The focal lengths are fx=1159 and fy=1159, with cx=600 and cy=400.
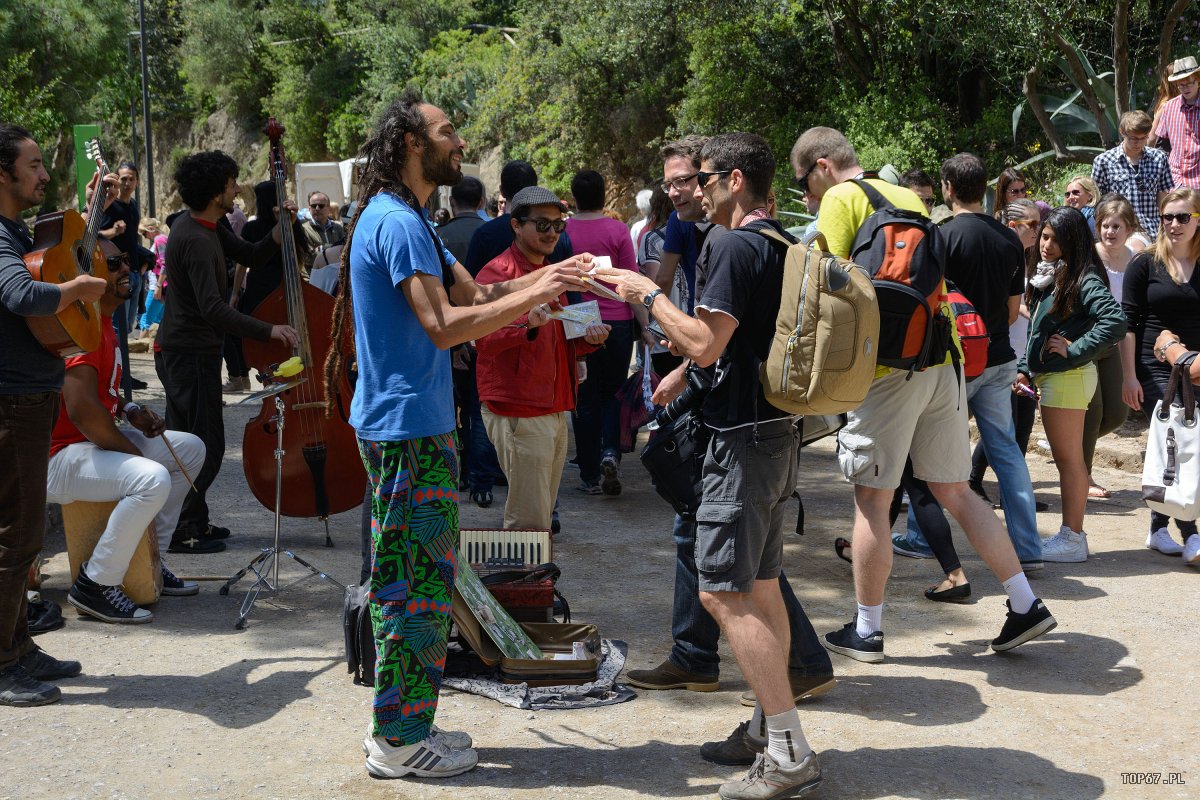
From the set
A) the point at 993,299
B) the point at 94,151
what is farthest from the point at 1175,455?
the point at 94,151

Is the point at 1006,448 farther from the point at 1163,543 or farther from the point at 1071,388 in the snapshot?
the point at 1163,543

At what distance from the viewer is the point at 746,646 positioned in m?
3.33

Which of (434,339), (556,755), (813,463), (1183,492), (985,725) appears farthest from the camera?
(813,463)

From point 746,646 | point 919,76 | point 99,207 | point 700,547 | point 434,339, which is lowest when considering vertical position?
point 746,646

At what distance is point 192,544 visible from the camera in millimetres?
6098

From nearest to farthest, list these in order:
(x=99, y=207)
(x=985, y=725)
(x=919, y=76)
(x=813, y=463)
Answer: (x=985, y=725), (x=99, y=207), (x=813, y=463), (x=919, y=76)

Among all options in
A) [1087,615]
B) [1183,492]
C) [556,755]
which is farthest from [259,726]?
[1183,492]

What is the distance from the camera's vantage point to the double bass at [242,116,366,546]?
5.57 m

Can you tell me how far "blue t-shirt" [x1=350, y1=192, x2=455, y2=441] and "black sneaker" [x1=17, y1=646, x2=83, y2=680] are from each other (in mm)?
1782

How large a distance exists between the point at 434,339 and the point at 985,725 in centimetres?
230

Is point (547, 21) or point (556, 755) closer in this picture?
point (556, 755)

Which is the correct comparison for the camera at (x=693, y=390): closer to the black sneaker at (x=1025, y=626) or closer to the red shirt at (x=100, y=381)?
the black sneaker at (x=1025, y=626)

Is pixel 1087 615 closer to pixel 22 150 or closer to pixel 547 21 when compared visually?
pixel 22 150

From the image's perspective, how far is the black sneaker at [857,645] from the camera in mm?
4555
